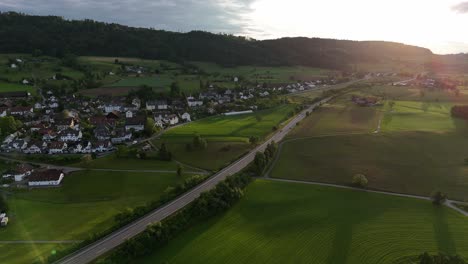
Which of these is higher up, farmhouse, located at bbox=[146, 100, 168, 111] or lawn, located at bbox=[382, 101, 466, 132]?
lawn, located at bbox=[382, 101, 466, 132]

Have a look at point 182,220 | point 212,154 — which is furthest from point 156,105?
point 182,220

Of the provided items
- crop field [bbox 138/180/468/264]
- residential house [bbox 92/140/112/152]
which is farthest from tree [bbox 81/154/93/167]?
crop field [bbox 138/180/468/264]

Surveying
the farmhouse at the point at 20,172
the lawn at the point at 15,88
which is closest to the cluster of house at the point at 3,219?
the farmhouse at the point at 20,172

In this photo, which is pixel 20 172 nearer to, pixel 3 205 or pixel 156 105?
pixel 3 205

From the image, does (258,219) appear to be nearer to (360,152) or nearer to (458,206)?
(458,206)

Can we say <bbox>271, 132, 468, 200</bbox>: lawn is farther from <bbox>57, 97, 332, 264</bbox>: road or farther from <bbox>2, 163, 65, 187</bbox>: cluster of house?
<bbox>2, 163, 65, 187</bbox>: cluster of house

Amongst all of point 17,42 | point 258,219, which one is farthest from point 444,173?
point 17,42
